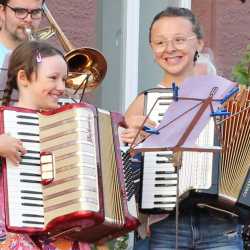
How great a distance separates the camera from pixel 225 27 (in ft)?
25.6

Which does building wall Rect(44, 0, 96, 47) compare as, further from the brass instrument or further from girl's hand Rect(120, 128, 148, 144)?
girl's hand Rect(120, 128, 148, 144)

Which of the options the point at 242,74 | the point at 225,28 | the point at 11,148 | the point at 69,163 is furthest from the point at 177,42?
the point at 225,28

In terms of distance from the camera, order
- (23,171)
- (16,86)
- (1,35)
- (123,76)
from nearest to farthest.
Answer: (23,171)
(16,86)
(1,35)
(123,76)

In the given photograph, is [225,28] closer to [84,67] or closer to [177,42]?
[84,67]

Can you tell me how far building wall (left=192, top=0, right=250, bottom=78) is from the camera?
7793 mm

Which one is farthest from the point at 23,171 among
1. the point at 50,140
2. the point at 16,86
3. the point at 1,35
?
the point at 1,35

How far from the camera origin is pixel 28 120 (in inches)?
170

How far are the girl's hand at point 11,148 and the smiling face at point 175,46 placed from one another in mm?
1066

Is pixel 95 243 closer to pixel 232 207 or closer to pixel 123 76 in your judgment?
pixel 232 207

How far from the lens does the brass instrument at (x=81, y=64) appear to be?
5469mm

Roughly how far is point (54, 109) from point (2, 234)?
0.59 m

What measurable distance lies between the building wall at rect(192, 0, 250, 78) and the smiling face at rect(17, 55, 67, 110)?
3308 mm

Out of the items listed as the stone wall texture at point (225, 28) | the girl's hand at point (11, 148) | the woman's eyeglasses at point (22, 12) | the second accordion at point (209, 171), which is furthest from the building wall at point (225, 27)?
the girl's hand at point (11, 148)


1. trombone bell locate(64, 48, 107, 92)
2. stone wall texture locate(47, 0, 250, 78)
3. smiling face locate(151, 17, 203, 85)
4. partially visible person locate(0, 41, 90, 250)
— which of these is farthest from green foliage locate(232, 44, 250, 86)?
partially visible person locate(0, 41, 90, 250)
